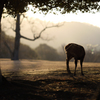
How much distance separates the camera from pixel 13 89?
740cm

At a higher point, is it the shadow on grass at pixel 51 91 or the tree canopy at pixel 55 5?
the tree canopy at pixel 55 5

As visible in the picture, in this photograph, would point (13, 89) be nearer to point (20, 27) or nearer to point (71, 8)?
point (71, 8)

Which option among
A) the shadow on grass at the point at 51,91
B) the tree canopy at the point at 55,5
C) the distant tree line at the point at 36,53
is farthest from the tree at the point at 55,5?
the distant tree line at the point at 36,53

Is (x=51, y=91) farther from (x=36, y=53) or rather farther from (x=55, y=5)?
(x=36, y=53)

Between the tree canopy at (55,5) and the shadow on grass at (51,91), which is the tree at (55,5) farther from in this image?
the shadow on grass at (51,91)

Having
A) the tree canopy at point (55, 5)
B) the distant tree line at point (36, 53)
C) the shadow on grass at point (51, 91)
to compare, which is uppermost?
the tree canopy at point (55, 5)

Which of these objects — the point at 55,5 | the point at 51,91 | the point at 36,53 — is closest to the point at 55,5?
the point at 55,5

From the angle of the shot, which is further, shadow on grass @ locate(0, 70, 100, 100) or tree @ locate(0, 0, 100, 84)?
tree @ locate(0, 0, 100, 84)

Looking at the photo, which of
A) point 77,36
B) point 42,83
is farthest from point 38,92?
point 77,36

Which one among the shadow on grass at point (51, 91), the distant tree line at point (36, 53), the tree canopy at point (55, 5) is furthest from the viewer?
the distant tree line at point (36, 53)

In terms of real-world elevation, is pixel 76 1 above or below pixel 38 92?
above

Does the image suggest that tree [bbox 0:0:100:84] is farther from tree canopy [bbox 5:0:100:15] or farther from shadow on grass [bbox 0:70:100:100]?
shadow on grass [bbox 0:70:100:100]

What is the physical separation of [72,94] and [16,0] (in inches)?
226

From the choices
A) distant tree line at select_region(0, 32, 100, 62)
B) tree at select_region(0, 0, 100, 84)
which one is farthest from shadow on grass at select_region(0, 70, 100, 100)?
distant tree line at select_region(0, 32, 100, 62)
